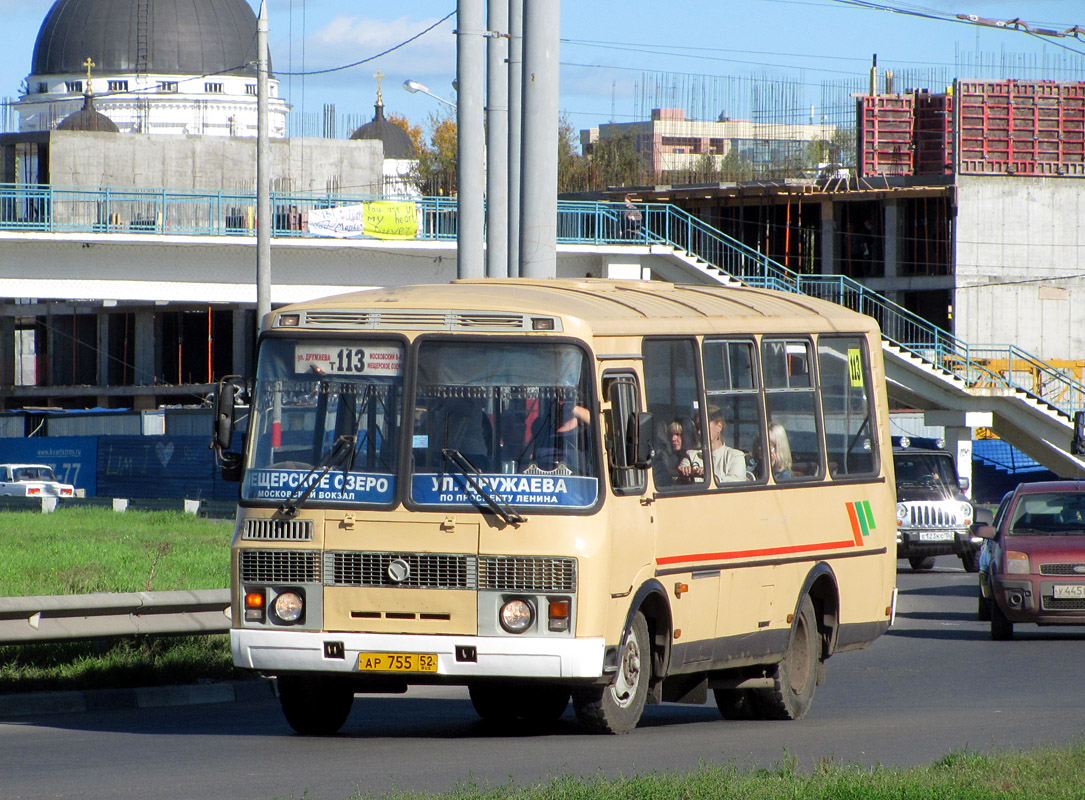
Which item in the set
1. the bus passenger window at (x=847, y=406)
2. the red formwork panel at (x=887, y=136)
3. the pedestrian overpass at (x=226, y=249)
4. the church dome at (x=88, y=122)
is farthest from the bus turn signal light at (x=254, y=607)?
the church dome at (x=88, y=122)

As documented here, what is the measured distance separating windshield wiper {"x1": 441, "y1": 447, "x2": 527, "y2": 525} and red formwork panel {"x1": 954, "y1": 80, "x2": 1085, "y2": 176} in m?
48.7

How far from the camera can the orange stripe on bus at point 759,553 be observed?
1012 centimetres

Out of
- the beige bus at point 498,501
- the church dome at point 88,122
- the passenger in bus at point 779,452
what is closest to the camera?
the beige bus at point 498,501

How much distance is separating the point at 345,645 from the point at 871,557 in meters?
4.46

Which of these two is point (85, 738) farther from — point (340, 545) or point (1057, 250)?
point (1057, 250)

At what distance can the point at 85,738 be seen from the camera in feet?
32.2

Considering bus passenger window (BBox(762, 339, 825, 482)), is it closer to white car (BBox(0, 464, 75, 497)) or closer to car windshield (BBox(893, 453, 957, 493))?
car windshield (BBox(893, 453, 957, 493))

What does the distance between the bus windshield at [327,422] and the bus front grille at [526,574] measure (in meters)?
0.69

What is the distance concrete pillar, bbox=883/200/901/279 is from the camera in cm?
5756

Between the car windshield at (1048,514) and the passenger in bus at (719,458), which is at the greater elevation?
the passenger in bus at (719,458)

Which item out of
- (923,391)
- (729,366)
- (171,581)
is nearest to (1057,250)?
(923,391)

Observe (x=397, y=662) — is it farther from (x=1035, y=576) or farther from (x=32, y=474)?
(x=32, y=474)

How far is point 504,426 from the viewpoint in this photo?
946cm

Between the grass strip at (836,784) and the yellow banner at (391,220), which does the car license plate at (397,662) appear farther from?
the yellow banner at (391,220)
